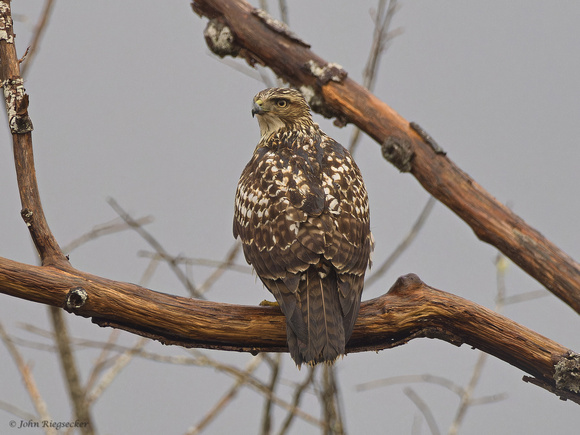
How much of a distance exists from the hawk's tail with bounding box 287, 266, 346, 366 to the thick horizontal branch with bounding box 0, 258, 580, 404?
0.20m

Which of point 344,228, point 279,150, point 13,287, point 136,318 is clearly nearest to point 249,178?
point 279,150

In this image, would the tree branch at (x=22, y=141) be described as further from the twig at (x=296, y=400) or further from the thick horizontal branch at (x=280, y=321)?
the twig at (x=296, y=400)

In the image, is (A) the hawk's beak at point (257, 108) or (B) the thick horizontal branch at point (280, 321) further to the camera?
(A) the hawk's beak at point (257, 108)

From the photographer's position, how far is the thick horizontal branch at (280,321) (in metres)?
3.29

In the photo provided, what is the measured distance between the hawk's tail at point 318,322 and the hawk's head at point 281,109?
1489 mm

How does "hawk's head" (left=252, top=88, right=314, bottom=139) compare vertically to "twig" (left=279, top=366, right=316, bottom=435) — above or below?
above

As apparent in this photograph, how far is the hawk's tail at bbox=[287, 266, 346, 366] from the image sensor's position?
334cm

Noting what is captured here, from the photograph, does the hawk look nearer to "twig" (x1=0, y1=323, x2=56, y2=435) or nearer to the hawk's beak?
the hawk's beak

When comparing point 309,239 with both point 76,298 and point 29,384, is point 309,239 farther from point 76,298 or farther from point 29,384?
point 29,384

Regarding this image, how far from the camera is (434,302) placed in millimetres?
3520

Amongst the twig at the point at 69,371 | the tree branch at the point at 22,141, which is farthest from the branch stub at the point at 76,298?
the twig at the point at 69,371

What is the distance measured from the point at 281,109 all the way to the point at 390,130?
1.00 m

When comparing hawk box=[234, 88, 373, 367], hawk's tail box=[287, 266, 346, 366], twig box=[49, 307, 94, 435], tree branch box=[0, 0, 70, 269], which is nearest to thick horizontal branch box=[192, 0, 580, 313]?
hawk box=[234, 88, 373, 367]

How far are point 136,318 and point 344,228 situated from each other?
3.60ft
